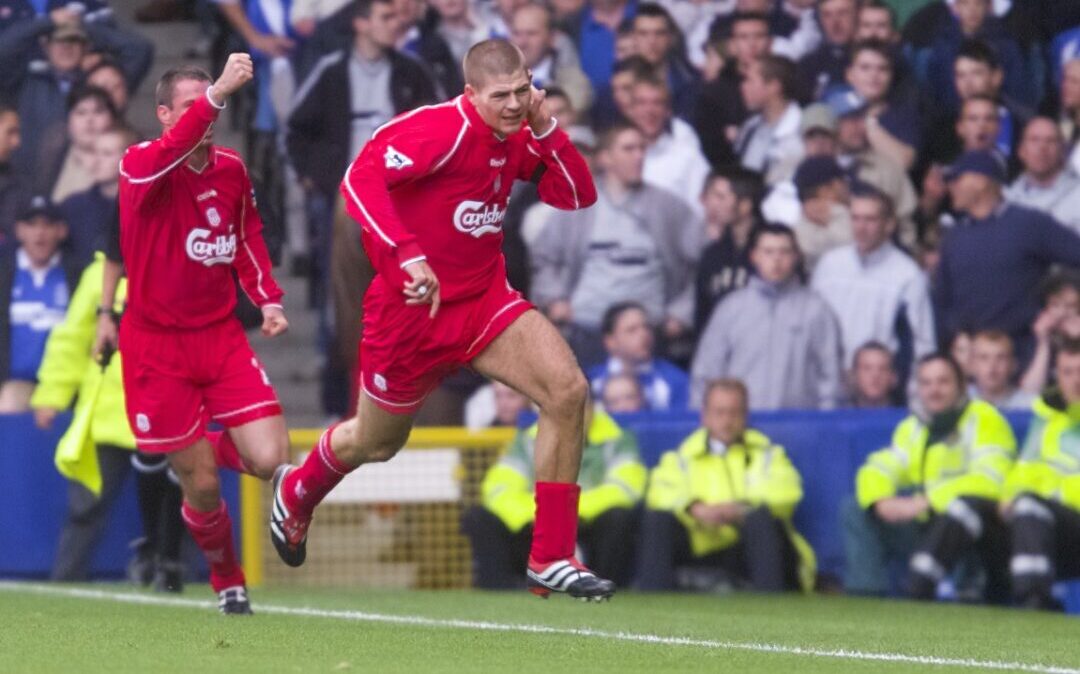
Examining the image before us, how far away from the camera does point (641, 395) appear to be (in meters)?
13.5

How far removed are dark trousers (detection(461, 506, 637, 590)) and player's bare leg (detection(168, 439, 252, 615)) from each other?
2.87 m

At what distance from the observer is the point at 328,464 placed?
928 centimetres

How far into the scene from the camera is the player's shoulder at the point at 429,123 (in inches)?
336

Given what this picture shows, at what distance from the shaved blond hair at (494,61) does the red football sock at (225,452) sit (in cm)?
214

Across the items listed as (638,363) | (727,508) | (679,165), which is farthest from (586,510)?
(679,165)

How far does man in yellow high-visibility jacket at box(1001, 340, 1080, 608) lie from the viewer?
11.0 meters

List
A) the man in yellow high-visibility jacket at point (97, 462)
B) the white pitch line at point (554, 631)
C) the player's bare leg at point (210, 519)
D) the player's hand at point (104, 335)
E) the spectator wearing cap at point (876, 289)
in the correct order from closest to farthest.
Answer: the white pitch line at point (554, 631) → the player's bare leg at point (210, 519) → the player's hand at point (104, 335) → the man in yellow high-visibility jacket at point (97, 462) → the spectator wearing cap at point (876, 289)

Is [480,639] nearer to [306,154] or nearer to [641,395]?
[641,395]

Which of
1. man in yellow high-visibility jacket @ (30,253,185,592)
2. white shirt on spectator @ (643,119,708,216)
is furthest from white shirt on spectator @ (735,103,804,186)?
man in yellow high-visibility jacket @ (30,253,185,592)

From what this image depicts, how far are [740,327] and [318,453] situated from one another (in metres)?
4.73

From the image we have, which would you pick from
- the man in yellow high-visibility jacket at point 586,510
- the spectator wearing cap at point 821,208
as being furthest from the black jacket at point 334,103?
the man in yellow high-visibility jacket at point 586,510

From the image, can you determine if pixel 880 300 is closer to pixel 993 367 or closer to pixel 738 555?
pixel 993 367

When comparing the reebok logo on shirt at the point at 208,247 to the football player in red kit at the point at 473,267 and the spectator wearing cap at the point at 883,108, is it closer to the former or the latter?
the football player in red kit at the point at 473,267

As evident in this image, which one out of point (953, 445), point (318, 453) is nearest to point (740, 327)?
point (953, 445)
